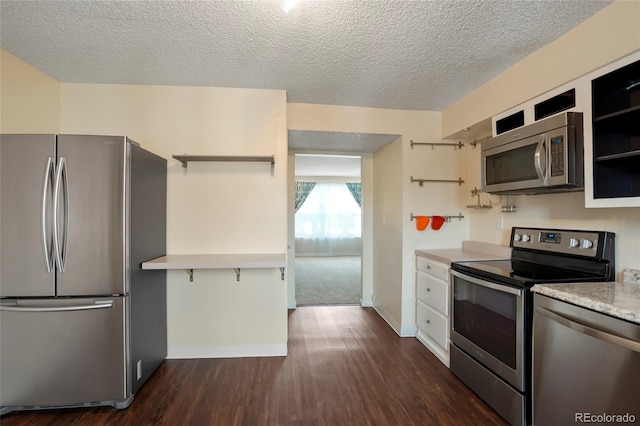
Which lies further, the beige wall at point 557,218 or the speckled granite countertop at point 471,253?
the speckled granite countertop at point 471,253

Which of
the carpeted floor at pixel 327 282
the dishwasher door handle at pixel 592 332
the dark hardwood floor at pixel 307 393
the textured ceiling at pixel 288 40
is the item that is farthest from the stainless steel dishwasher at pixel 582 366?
the carpeted floor at pixel 327 282

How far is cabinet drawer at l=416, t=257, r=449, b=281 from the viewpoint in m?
2.54

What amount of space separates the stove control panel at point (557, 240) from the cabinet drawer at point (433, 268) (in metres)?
0.57

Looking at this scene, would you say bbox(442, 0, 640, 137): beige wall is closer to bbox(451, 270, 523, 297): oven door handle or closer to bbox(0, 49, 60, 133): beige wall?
bbox(451, 270, 523, 297): oven door handle

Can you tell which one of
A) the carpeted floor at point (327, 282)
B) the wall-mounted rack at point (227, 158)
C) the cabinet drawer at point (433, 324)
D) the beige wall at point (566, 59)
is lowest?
the carpeted floor at point (327, 282)

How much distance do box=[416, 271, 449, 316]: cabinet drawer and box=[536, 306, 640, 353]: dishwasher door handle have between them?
0.95 meters

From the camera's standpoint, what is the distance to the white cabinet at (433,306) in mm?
2514

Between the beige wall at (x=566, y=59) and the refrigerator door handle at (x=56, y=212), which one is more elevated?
the beige wall at (x=566, y=59)

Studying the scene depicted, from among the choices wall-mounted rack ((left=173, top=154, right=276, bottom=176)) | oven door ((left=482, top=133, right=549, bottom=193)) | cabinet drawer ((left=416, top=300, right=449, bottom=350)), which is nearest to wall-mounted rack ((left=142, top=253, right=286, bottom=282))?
wall-mounted rack ((left=173, top=154, right=276, bottom=176))

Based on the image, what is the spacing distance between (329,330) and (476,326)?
1.63 metres

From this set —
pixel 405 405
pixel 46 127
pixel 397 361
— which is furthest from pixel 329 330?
pixel 46 127

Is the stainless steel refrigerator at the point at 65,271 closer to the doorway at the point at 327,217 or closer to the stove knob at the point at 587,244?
the stove knob at the point at 587,244

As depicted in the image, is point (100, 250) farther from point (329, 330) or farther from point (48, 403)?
point (329, 330)

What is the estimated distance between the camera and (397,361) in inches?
102
